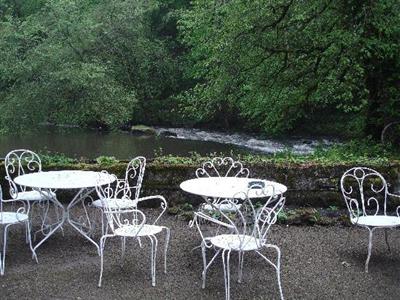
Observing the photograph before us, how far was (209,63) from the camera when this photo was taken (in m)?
11.4

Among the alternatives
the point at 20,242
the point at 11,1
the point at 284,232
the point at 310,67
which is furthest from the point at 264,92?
the point at 11,1

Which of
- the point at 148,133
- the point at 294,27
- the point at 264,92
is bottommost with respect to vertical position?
the point at 148,133

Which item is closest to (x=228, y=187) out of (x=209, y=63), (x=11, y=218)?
(x=11, y=218)

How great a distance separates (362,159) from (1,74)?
42.0 ft

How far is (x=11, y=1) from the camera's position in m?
27.1

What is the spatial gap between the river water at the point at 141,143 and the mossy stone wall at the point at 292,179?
10082mm

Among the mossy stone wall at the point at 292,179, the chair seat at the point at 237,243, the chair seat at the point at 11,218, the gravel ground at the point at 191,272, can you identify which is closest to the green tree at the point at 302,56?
the mossy stone wall at the point at 292,179

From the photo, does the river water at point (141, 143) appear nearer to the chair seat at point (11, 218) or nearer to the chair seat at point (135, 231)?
the chair seat at point (11, 218)

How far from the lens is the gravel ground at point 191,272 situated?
4.09m

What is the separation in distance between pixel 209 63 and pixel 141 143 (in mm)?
9385

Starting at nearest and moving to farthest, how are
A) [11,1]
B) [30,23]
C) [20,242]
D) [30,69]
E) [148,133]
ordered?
[20,242] < [30,69] < [30,23] < [148,133] < [11,1]

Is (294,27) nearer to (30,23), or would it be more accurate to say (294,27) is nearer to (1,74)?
(1,74)

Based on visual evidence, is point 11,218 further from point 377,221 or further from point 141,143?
point 141,143

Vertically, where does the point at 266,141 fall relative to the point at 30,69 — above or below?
below
